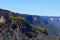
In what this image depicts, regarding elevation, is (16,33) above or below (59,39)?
above

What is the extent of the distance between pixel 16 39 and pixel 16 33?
30 cm

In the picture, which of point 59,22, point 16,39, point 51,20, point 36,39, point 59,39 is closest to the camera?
point 16,39

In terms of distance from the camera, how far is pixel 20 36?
1219cm

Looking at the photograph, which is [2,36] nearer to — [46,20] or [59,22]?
[46,20]

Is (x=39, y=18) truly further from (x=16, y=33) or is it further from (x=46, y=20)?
(x=16, y=33)

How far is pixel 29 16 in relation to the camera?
4200 centimetres

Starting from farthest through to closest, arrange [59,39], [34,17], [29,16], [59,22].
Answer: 1. [59,22]
2. [34,17]
3. [29,16]
4. [59,39]

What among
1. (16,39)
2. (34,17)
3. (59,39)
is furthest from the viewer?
(34,17)

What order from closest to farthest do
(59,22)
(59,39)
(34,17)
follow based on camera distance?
1. (59,39)
2. (34,17)
3. (59,22)

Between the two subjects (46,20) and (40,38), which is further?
(46,20)

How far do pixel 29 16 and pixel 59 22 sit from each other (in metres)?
14.3

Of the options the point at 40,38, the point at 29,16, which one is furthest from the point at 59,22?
the point at 40,38

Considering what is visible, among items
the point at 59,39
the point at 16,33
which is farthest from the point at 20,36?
the point at 59,39

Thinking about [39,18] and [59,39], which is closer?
[59,39]
